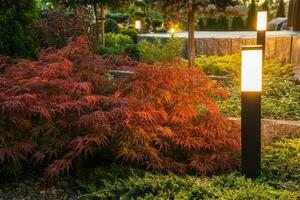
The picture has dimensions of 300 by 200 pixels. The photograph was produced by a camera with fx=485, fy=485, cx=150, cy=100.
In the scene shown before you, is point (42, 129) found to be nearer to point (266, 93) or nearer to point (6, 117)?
point (6, 117)

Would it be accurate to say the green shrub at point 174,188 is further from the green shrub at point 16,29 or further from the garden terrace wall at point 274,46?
the garden terrace wall at point 274,46

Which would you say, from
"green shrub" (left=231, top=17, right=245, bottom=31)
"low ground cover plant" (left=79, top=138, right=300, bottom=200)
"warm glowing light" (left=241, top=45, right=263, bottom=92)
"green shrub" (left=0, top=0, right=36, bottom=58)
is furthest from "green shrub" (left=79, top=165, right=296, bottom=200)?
"green shrub" (left=231, top=17, right=245, bottom=31)

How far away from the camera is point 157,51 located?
824 centimetres

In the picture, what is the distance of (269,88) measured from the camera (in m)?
6.96

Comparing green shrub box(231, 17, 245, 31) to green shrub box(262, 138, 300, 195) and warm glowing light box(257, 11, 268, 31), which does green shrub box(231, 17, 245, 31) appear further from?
green shrub box(262, 138, 300, 195)

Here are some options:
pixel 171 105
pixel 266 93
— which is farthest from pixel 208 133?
pixel 266 93

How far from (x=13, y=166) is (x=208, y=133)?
168 cm

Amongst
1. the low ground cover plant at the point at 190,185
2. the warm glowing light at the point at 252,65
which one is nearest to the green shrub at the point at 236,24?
the low ground cover plant at the point at 190,185

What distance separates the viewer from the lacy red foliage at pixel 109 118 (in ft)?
12.5

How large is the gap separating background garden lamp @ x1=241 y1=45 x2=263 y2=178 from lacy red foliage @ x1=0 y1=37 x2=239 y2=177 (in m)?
0.56

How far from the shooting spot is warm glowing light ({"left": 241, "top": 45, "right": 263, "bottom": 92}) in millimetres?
3326

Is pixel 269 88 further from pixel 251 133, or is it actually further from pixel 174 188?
pixel 174 188

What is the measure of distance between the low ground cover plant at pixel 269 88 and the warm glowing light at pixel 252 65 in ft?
7.43

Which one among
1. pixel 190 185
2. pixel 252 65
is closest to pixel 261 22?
pixel 252 65
